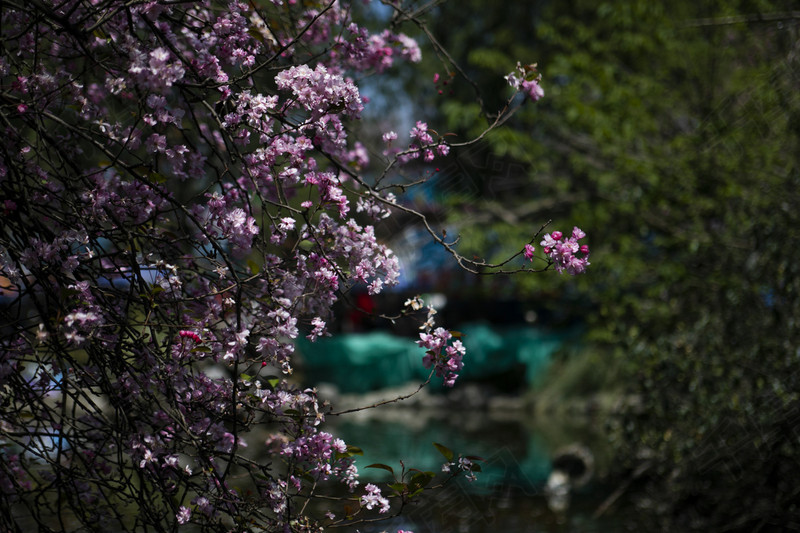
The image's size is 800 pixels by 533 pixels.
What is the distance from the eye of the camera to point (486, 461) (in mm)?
3336

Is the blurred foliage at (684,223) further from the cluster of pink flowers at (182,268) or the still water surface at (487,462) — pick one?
the cluster of pink flowers at (182,268)

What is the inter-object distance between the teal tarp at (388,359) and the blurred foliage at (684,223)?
3052mm

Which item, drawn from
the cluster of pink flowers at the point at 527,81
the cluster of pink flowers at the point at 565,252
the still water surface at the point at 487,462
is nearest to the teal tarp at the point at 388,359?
the still water surface at the point at 487,462

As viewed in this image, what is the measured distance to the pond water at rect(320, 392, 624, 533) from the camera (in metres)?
6.66

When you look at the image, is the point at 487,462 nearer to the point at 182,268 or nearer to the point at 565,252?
the point at 565,252

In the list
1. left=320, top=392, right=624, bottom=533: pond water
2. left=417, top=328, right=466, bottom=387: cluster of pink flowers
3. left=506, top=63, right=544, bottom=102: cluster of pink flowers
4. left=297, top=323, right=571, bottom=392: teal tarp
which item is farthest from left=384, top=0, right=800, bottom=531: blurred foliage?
left=297, top=323, right=571, bottom=392: teal tarp

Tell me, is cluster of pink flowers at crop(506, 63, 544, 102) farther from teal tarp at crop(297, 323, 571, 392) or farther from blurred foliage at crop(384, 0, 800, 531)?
teal tarp at crop(297, 323, 571, 392)

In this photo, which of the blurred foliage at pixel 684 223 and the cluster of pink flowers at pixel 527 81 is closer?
the cluster of pink flowers at pixel 527 81

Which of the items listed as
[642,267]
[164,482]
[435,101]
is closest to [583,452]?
[642,267]

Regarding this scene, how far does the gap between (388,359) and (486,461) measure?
12483 millimetres

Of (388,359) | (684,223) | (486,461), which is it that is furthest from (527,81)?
(388,359)

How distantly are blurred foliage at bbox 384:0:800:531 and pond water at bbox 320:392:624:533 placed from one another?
86cm

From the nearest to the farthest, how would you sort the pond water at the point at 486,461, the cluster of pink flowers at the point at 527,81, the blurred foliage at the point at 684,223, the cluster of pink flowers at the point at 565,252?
1. the cluster of pink flowers at the point at 565,252
2. the cluster of pink flowers at the point at 527,81
3. the blurred foliage at the point at 684,223
4. the pond water at the point at 486,461

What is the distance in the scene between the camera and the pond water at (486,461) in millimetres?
6659
